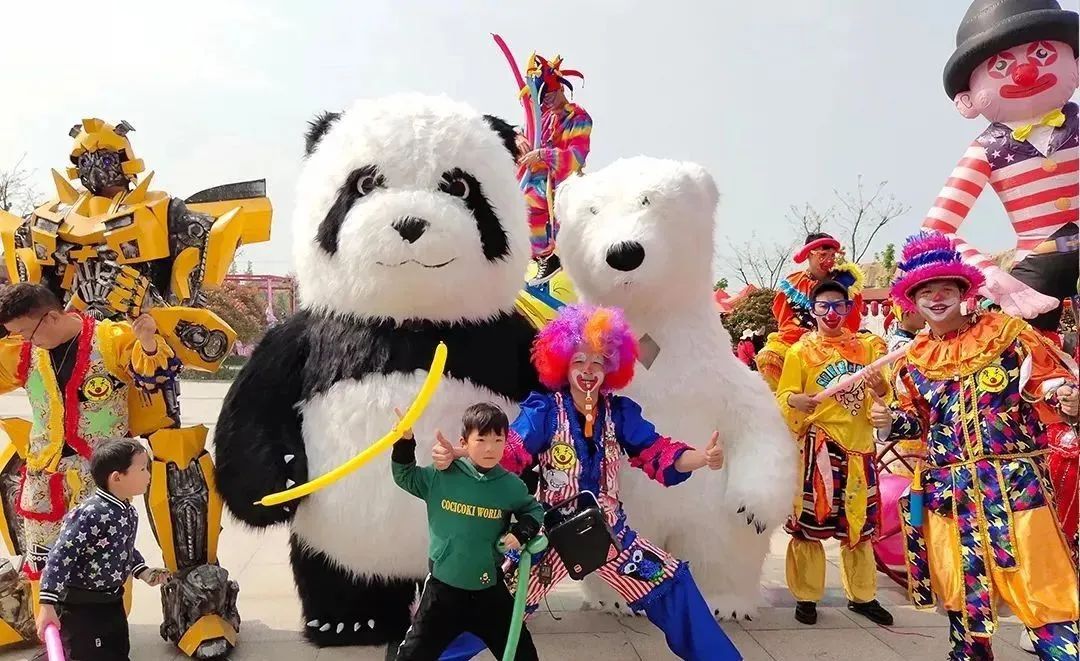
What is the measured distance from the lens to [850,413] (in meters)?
3.27

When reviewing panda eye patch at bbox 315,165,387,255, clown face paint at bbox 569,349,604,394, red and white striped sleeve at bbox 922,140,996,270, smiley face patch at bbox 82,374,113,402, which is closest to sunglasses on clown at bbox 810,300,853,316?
red and white striped sleeve at bbox 922,140,996,270

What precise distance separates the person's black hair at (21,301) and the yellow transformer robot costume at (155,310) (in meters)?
0.29

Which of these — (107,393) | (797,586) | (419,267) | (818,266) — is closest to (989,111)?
(818,266)

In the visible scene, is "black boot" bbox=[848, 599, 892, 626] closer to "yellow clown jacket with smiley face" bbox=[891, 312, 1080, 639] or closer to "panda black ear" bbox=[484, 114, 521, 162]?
"yellow clown jacket with smiley face" bbox=[891, 312, 1080, 639]

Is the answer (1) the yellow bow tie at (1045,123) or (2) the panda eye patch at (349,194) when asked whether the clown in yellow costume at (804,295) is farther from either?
(2) the panda eye patch at (349,194)

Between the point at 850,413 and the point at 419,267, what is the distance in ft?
6.49

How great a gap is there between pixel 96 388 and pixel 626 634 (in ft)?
7.40

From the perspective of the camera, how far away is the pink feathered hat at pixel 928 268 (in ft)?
8.38

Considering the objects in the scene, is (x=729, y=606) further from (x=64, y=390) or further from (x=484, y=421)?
(x=64, y=390)

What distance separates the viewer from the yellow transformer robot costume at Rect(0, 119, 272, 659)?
2.84m

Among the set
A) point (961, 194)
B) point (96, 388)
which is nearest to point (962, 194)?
point (961, 194)

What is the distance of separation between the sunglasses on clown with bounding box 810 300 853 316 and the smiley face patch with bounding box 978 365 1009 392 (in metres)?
0.92

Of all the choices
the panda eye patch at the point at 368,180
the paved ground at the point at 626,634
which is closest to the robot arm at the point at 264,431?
the paved ground at the point at 626,634

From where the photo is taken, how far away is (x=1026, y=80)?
10.3 ft
